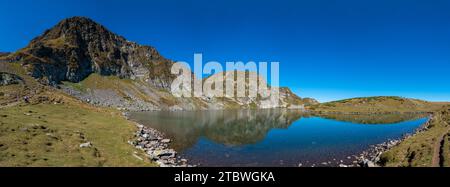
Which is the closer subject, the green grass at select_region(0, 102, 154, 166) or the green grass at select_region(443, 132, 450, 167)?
the green grass at select_region(443, 132, 450, 167)

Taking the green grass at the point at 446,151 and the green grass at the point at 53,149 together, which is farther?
the green grass at the point at 53,149

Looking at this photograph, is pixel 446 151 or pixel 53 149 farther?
pixel 53 149

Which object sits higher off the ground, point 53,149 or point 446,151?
point 446,151

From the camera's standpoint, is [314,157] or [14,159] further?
[314,157]

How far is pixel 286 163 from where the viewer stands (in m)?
37.4
